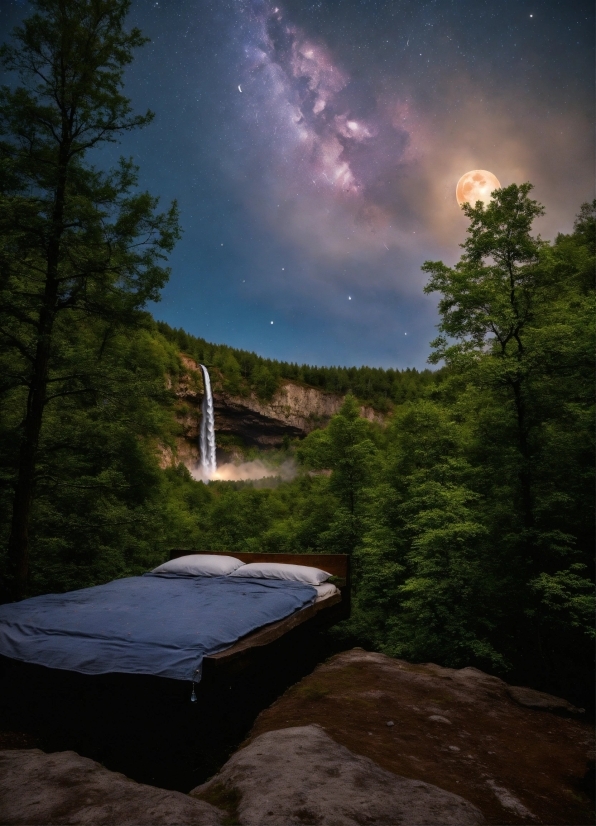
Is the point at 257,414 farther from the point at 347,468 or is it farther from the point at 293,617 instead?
the point at 293,617

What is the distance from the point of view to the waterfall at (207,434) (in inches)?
1550

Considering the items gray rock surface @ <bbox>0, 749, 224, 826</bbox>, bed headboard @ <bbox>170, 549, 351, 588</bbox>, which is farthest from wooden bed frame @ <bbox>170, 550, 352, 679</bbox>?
gray rock surface @ <bbox>0, 749, 224, 826</bbox>

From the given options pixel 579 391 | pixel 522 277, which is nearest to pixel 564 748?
pixel 579 391

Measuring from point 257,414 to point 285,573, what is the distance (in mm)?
43342

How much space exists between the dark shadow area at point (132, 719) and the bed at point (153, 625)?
0.09 metres

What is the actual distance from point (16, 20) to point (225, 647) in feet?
25.6

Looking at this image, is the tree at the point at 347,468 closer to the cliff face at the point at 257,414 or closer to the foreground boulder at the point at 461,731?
the foreground boulder at the point at 461,731

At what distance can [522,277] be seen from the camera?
21.7ft

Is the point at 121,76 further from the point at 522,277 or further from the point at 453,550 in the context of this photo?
the point at 453,550

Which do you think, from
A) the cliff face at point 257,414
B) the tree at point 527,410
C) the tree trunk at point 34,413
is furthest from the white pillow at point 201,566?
the cliff face at point 257,414

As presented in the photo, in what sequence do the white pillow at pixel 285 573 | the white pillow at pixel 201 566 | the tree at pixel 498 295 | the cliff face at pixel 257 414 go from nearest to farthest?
the white pillow at pixel 285 573 < the tree at pixel 498 295 < the white pillow at pixel 201 566 < the cliff face at pixel 257 414

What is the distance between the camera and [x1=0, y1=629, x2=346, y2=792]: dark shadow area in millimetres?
2986

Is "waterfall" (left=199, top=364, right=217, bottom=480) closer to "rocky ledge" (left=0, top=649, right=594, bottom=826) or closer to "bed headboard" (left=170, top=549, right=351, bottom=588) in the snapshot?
"bed headboard" (left=170, top=549, right=351, bottom=588)

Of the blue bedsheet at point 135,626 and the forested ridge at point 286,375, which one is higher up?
the forested ridge at point 286,375
